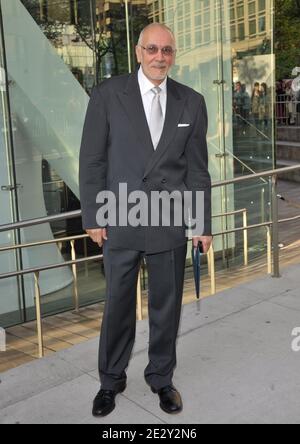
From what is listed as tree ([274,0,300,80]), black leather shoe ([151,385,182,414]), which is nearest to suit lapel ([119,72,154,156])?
black leather shoe ([151,385,182,414])

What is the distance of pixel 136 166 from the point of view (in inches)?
92.6

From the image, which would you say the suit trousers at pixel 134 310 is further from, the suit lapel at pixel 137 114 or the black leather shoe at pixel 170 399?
the suit lapel at pixel 137 114

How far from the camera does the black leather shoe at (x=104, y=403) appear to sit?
8.07 ft

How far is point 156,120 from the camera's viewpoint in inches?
93.2

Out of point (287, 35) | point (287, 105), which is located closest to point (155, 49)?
point (287, 105)

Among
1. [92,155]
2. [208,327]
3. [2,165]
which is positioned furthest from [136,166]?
[2,165]

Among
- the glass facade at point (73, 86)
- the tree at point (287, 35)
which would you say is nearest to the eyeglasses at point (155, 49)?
the glass facade at point (73, 86)

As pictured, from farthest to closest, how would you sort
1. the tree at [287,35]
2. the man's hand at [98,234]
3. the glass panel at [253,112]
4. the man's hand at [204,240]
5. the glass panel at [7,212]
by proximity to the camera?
1. the tree at [287,35]
2. the glass panel at [253,112]
3. the glass panel at [7,212]
4. the man's hand at [204,240]
5. the man's hand at [98,234]

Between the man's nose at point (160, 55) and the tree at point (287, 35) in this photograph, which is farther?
the tree at point (287, 35)

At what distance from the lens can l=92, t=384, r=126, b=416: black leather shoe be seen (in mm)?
2459

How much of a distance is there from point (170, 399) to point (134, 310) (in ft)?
1.34

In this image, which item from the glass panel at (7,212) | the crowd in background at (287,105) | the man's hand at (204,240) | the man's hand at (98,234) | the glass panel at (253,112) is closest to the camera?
the man's hand at (98,234)
